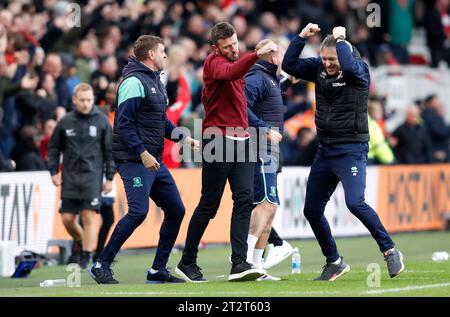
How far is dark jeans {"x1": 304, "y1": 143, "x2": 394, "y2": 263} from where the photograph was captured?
12.5 metres

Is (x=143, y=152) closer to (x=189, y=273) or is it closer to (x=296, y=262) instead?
(x=189, y=273)

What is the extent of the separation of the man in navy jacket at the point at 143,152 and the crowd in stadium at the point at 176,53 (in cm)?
337

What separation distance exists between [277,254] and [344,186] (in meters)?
2.33

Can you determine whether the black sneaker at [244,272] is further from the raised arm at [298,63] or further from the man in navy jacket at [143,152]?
the raised arm at [298,63]

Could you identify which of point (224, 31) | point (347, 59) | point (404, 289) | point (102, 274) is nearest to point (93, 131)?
point (102, 274)

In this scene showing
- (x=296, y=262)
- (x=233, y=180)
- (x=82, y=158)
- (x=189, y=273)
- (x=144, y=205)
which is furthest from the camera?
(x=82, y=158)

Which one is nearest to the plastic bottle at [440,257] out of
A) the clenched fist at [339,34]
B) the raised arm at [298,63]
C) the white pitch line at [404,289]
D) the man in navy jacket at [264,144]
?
the man in navy jacket at [264,144]

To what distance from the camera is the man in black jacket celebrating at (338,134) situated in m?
12.5

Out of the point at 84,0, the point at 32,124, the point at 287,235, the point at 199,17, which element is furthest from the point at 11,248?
the point at 199,17

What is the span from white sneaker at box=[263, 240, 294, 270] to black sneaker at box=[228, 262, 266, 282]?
1.99m

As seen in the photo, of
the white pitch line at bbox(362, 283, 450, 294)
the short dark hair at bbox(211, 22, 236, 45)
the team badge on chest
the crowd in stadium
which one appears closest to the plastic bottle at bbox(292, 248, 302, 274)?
the white pitch line at bbox(362, 283, 450, 294)

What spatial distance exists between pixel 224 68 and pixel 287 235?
850cm

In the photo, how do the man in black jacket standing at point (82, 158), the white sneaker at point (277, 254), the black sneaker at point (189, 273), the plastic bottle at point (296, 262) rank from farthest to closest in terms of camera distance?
the man in black jacket standing at point (82, 158)
the white sneaker at point (277, 254)
the plastic bottle at point (296, 262)
the black sneaker at point (189, 273)

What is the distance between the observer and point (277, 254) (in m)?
14.7
